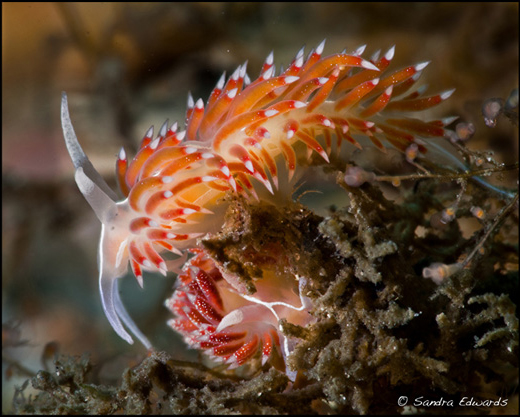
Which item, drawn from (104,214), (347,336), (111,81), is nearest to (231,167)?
(104,214)

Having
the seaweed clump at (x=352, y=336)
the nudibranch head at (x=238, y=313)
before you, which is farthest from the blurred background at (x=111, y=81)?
the seaweed clump at (x=352, y=336)

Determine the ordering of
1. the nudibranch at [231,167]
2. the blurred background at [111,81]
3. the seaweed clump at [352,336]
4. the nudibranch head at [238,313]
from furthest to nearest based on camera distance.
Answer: the blurred background at [111,81] → the nudibranch head at [238,313] → the nudibranch at [231,167] → the seaweed clump at [352,336]

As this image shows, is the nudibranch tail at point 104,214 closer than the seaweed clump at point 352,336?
No

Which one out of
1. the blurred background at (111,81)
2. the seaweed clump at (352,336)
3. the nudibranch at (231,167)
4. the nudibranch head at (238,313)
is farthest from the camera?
the blurred background at (111,81)

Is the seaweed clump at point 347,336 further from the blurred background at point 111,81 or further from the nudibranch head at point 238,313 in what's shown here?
the blurred background at point 111,81

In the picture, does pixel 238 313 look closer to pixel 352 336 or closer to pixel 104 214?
pixel 352 336

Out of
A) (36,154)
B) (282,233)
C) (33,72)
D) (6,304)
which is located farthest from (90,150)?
(282,233)

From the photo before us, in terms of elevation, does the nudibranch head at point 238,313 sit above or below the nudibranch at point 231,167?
below
